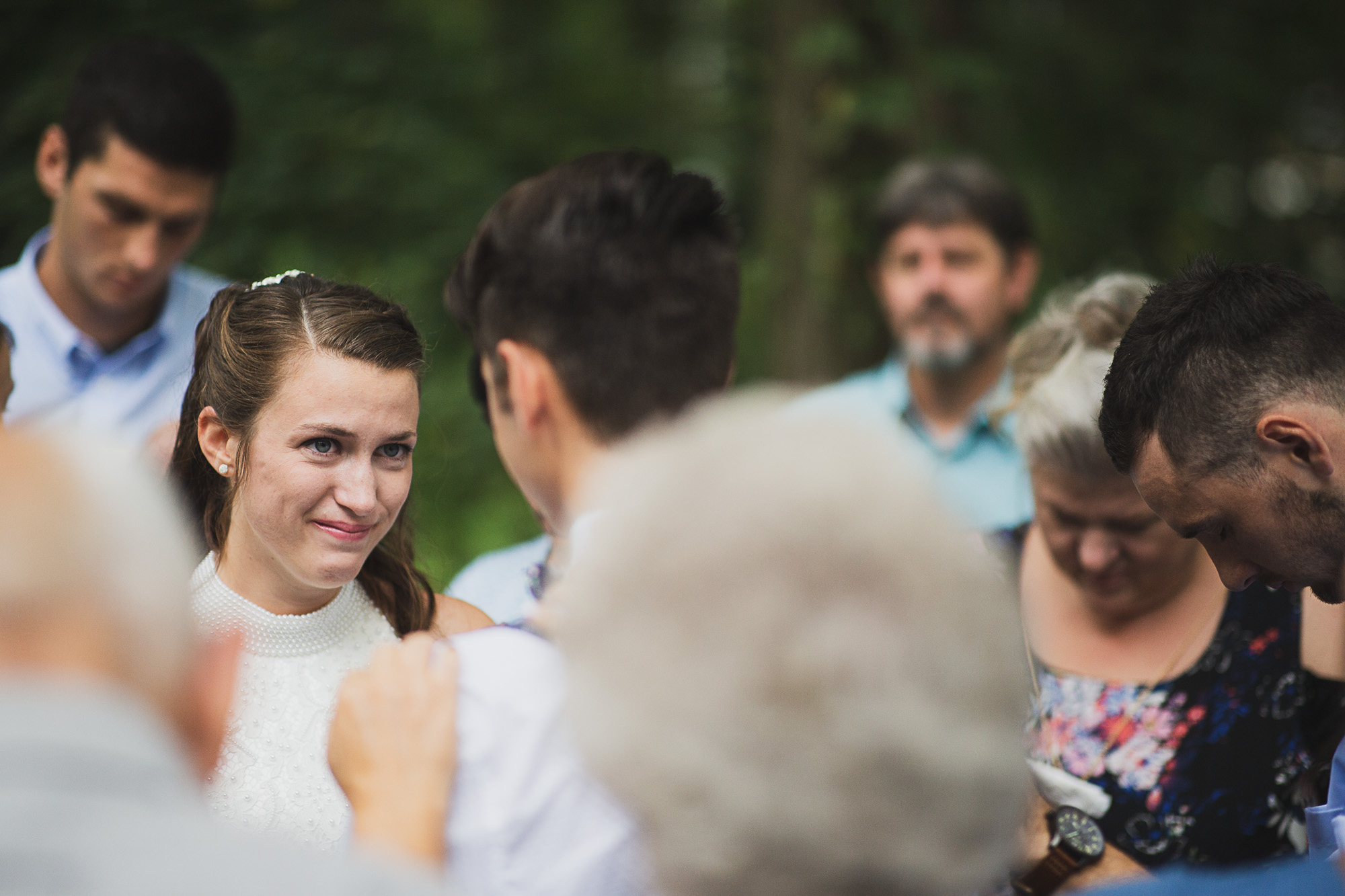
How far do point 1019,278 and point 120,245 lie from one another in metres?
2.83

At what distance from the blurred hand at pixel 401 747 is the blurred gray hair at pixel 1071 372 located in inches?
54.2

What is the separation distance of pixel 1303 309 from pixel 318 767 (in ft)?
5.60

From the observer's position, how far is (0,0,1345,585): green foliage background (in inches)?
187

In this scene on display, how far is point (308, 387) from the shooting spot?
2.08m

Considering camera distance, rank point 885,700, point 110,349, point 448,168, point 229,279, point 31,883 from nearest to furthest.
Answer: point 31,883 < point 885,700 < point 110,349 < point 229,279 < point 448,168

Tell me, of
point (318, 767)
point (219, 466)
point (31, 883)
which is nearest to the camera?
point (31, 883)

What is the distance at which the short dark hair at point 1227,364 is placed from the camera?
5.86 feet

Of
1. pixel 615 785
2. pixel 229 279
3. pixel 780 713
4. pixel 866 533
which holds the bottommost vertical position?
→ pixel 229 279

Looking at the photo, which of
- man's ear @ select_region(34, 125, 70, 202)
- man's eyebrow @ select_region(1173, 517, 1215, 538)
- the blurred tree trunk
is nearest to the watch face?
man's eyebrow @ select_region(1173, 517, 1215, 538)

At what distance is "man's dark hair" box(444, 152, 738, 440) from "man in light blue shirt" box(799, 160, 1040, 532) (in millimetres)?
2085

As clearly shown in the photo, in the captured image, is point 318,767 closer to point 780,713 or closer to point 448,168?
point 780,713

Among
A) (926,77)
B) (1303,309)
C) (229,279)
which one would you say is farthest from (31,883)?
(926,77)

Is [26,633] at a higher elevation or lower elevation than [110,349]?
higher

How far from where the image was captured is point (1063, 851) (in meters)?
2.06
